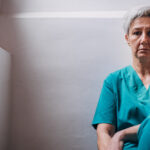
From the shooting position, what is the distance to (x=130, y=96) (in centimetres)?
95

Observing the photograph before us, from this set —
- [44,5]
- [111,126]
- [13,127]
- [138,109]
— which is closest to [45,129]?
[13,127]

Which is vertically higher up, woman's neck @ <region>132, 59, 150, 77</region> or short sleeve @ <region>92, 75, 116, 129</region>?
woman's neck @ <region>132, 59, 150, 77</region>

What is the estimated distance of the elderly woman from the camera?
874 millimetres

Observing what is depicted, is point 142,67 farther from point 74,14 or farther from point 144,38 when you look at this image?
point 74,14

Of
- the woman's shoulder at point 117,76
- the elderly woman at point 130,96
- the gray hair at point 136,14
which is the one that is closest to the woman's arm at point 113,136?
the elderly woman at point 130,96

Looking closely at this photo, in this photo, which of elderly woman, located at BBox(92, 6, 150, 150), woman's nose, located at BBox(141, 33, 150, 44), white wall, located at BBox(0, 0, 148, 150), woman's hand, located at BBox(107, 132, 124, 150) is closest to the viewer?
woman's hand, located at BBox(107, 132, 124, 150)

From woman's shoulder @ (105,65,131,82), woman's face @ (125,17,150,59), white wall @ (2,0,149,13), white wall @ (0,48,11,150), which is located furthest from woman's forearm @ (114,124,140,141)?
white wall @ (2,0,149,13)

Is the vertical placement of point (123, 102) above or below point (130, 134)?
above

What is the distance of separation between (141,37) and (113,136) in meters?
0.49

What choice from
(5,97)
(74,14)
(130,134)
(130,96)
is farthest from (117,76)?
(5,97)

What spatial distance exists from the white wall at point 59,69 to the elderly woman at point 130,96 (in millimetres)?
211

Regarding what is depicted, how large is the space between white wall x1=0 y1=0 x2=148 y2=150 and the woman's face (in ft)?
0.72

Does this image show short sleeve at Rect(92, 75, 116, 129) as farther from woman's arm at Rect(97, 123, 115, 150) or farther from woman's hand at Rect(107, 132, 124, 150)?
woman's hand at Rect(107, 132, 124, 150)

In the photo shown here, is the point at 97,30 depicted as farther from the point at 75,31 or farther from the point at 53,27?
the point at 53,27
